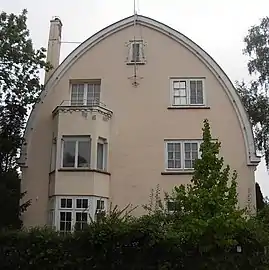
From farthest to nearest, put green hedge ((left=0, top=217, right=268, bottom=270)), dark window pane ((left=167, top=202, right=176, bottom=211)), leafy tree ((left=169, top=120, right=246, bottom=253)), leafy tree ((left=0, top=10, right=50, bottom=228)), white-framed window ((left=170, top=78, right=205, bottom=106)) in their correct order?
1. white-framed window ((left=170, top=78, right=205, bottom=106))
2. leafy tree ((left=0, top=10, right=50, bottom=228))
3. dark window pane ((left=167, top=202, right=176, bottom=211))
4. green hedge ((left=0, top=217, right=268, bottom=270))
5. leafy tree ((left=169, top=120, right=246, bottom=253))

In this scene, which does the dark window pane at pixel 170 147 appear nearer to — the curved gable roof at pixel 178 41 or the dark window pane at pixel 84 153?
the curved gable roof at pixel 178 41

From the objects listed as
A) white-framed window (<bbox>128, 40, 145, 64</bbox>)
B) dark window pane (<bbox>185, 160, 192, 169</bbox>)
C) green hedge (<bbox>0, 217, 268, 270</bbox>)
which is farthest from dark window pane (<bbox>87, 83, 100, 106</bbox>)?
green hedge (<bbox>0, 217, 268, 270</bbox>)

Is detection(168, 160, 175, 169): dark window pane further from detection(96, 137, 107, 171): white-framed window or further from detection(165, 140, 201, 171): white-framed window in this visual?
Result: detection(96, 137, 107, 171): white-framed window

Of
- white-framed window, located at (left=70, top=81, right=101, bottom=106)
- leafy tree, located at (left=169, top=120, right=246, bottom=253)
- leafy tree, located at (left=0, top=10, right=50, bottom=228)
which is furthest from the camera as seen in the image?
white-framed window, located at (left=70, top=81, right=101, bottom=106)

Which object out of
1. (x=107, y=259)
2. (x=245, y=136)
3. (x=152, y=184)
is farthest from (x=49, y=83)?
(x=107, y=259)

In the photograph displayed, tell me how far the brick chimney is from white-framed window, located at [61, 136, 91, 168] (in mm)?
4810

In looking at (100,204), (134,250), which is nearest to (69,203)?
(100,204)

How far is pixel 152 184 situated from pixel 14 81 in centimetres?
806

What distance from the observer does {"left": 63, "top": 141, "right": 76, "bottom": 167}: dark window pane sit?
22125 millimetres

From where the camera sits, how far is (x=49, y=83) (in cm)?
2412

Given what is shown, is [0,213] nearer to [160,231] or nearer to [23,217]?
[23,217]

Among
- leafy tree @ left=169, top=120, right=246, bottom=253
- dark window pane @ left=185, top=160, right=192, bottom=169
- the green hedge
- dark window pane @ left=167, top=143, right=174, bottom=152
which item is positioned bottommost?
the green hedge

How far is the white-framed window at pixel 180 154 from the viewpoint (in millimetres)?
22688

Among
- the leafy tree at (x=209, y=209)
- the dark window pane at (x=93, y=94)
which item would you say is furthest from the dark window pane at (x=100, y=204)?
the leafy tree at (x=209, y=209)
